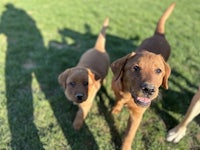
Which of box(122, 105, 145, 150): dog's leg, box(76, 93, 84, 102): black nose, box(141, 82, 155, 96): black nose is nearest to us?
box(141, 82, 155, 96): black nose

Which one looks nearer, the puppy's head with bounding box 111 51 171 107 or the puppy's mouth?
the puppy's head with bounding box 111 51 171 107

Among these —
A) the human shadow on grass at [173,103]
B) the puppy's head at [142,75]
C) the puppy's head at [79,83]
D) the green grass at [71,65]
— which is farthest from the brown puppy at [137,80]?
the human shadow on grass at [173,103]

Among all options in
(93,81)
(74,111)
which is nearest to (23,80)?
(74,111)

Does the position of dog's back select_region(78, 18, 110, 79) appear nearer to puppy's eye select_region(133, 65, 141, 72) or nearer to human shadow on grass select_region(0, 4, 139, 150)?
human shadow on grass select_region(0, 4, 139, 150)

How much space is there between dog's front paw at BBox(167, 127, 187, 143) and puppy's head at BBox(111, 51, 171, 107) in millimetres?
978

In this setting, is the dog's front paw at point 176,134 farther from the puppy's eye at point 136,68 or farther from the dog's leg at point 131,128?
the puppy's eye at point 136,68

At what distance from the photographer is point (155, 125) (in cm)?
465

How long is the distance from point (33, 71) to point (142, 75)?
8.90ft

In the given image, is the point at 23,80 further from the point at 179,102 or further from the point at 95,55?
the point at 179,102

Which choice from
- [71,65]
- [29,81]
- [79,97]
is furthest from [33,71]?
[79,97]

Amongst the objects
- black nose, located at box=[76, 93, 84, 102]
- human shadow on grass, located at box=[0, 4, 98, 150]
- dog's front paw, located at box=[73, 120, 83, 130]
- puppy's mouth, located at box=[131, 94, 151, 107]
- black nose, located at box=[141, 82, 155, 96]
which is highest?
black nose, located at box=[141, 82, 155, 96]

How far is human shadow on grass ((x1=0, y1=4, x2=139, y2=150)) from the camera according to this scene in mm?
4285

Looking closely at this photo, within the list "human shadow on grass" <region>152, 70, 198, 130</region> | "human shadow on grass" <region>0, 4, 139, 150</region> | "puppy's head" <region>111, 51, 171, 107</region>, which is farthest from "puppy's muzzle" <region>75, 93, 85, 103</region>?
"human shadow on grass" <region>152, 70, 198, 130</region>

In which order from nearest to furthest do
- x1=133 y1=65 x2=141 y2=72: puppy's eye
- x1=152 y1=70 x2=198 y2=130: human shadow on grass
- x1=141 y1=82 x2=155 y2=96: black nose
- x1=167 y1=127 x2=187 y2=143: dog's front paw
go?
x1=141 y1=82 x2=155 y2=96: black nose, x1=133 y1=65 x2=141 y2=72: puppy's eye, x1=167 y1=127 x2=187 y2=143: dog's front paw, x1=152 y1=70 x2=198 y2=130: human shadow on grass
